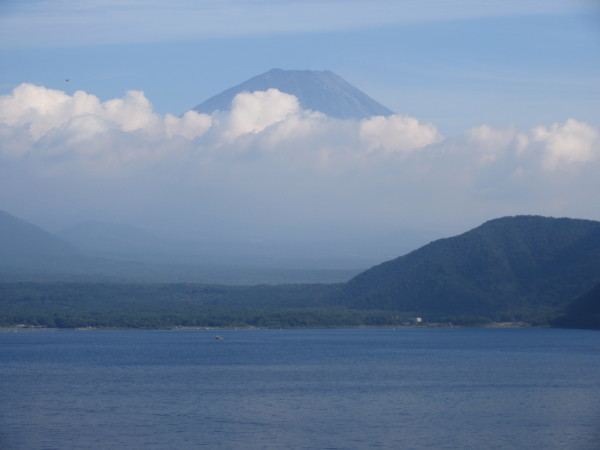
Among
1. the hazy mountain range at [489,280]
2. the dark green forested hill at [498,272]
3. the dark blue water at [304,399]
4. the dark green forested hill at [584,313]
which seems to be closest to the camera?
the dark blue water at [304,399]

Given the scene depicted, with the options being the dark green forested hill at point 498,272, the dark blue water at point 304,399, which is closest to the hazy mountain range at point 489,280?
the dark green forested hill at point 498,272

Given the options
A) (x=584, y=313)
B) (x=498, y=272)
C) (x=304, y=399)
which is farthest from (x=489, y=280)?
(x=304, y=399)

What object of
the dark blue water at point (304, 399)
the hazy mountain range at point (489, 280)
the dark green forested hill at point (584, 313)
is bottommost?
the dark blue water at point (304, 399)

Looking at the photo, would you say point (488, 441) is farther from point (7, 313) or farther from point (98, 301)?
point (98, 301)

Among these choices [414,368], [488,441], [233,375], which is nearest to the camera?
[488,441]

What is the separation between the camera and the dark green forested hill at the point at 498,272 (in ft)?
472

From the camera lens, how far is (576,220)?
160m

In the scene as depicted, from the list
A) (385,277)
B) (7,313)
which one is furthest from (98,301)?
(385,277)

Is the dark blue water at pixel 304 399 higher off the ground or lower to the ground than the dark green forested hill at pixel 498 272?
lower

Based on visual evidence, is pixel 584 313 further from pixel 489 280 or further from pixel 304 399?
pixel 304 399

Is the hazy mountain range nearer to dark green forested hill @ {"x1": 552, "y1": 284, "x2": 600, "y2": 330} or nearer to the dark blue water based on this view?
dark green forested hill @ {"x1": 552, "y1": 284, "x2": 600, "y2": 330}

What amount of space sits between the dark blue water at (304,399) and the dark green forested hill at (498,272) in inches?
2188

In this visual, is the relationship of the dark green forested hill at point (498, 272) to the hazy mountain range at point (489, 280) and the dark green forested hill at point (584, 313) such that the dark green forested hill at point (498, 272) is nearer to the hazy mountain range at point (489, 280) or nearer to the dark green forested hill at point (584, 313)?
the hazy mountain range at point (489, 280)

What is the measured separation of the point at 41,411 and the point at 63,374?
812 inches
